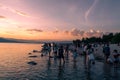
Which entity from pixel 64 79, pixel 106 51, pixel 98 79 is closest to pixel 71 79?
pixel 64 79

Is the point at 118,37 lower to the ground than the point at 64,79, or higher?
higher

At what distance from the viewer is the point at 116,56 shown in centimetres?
2652

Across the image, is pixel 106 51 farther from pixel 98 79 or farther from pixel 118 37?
pixel 118 37

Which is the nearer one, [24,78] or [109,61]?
[24,78]

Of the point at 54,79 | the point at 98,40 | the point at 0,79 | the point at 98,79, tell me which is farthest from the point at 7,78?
the point at 98,40

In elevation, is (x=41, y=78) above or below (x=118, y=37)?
below

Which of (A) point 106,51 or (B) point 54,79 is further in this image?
(A) point 106,51

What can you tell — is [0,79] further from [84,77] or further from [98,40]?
[98,40]

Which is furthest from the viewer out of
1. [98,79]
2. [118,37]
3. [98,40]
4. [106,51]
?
[98,40]

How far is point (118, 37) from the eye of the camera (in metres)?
114

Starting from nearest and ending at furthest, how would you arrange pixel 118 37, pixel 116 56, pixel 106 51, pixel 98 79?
pixel 98 79 → pixel 116 56 → pixel 106 51 → pixel 118 37

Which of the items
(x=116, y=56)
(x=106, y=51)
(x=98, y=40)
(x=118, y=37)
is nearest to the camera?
(x=116, y=56)

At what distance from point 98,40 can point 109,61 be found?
15025cm

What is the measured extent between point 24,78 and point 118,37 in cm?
9929
